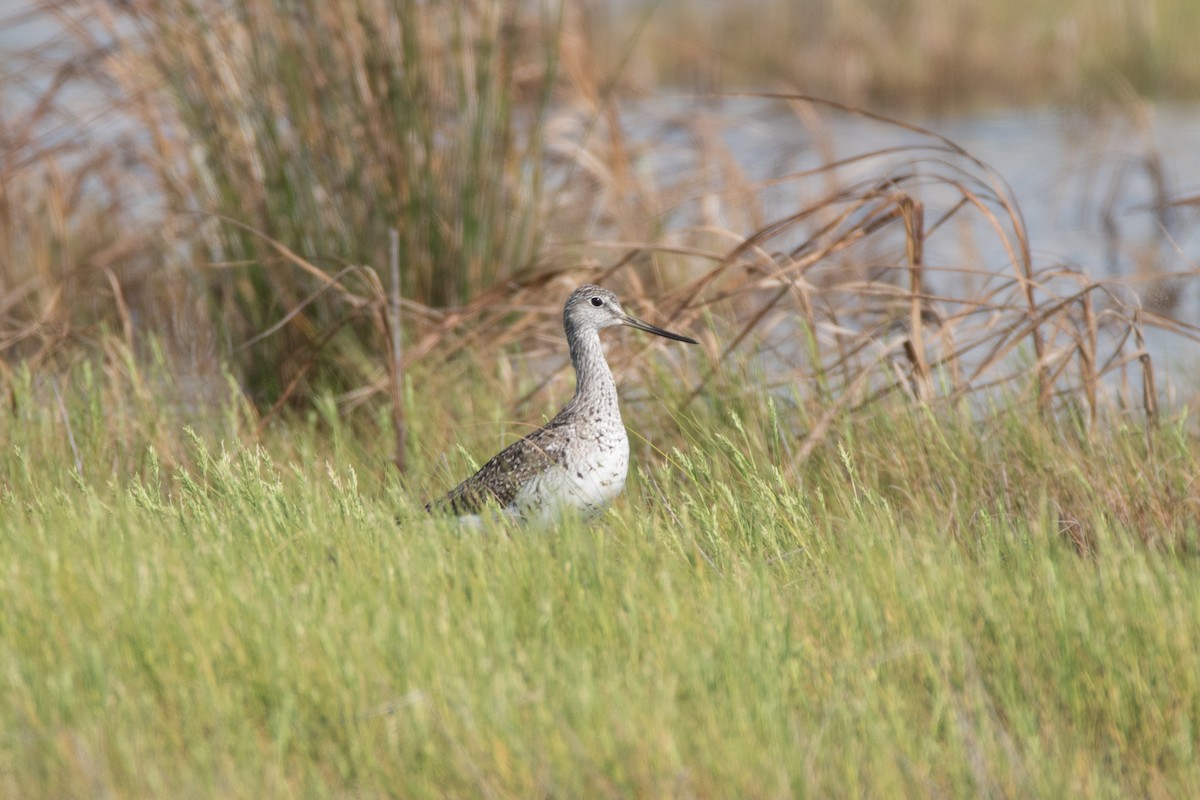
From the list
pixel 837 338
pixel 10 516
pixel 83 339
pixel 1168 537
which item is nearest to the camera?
pixel 1168 537

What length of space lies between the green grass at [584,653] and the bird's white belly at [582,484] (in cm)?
21

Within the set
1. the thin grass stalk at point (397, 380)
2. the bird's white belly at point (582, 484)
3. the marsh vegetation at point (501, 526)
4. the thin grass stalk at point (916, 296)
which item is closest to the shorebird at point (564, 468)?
the bird's white belly at point (582, 484)

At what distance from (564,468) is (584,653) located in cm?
105

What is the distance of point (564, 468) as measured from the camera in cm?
391

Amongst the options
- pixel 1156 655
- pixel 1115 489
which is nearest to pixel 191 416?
pixel 1115 489

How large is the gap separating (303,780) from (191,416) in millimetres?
2905

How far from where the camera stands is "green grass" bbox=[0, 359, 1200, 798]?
2609mm

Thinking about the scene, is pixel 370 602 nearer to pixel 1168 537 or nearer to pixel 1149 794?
pixel 1149 794

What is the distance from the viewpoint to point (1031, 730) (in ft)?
8.92

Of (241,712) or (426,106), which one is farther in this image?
(426,106)

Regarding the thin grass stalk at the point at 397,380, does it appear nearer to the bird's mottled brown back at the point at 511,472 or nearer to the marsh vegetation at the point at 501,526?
the marsh vegetation at the point at 501,526

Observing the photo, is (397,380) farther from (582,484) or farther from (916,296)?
(916,296)

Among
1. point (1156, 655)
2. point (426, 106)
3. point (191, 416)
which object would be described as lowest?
point (191, 416)

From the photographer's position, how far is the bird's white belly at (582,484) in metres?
3.85
